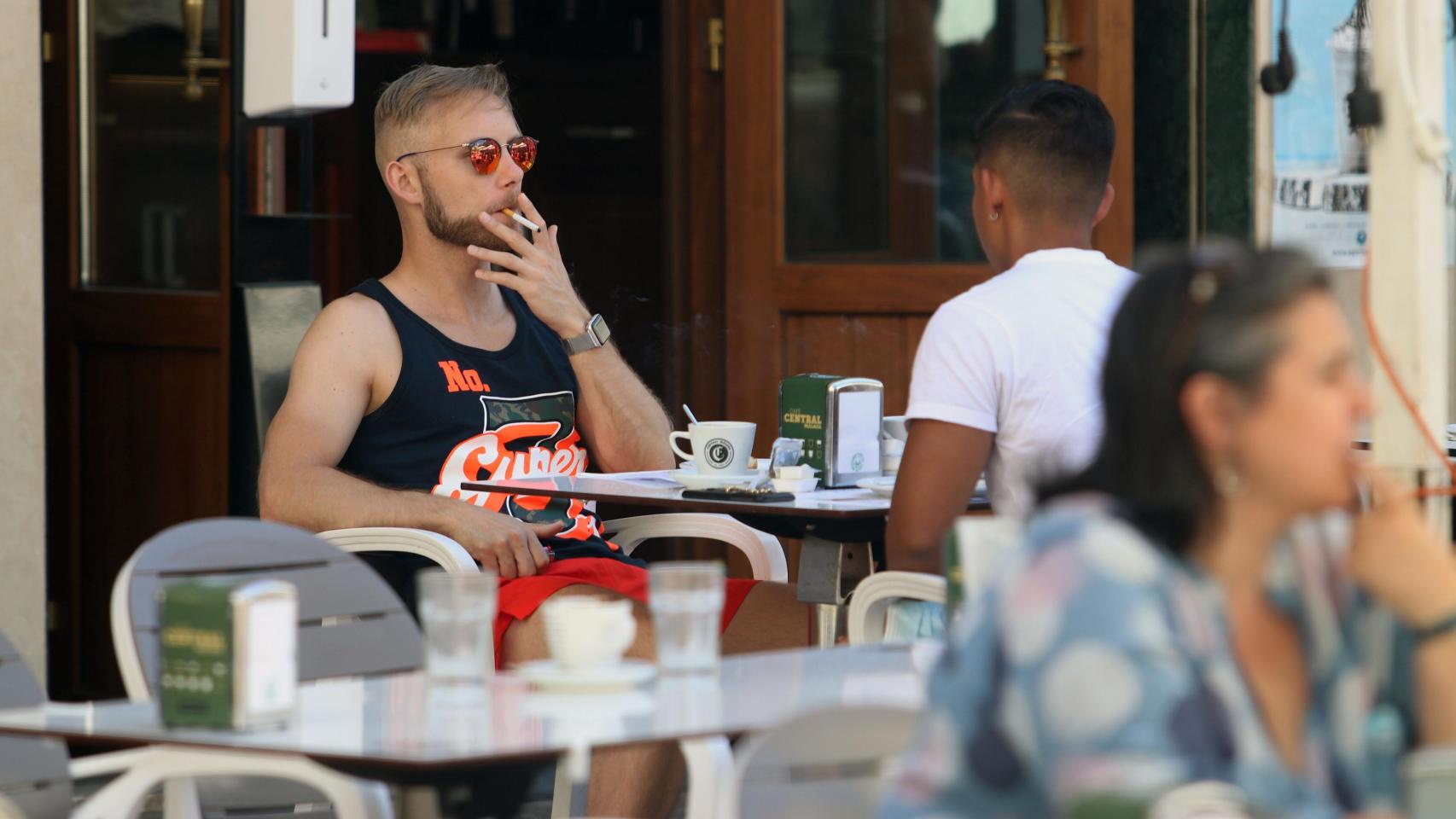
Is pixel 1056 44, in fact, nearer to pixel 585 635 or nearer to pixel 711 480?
pixel 711 480

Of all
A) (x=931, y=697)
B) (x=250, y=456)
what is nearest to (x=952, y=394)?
(x=931, y=697)

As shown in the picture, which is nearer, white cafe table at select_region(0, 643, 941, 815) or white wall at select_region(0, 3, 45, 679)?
white cafe table at select_region(0, 643, 941, 815)

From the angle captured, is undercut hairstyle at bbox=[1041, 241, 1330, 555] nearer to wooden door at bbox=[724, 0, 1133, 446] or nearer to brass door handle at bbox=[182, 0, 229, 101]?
wooden door at bbox=[724, 0, 1133, 446]

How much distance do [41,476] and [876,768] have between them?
9.77ft

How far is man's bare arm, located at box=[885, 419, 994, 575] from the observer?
3039 millimetres

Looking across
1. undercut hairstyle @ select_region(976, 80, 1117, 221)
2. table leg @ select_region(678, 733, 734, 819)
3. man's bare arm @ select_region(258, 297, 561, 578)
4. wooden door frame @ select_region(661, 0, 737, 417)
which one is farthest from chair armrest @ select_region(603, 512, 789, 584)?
table leg @ select_region(678, 733, 734, 819)

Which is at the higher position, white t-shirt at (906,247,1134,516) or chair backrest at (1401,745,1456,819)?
white t-shirt at (906,247,1134,516)

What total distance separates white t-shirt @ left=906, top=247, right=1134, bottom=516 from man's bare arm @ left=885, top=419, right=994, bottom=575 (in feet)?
0.10

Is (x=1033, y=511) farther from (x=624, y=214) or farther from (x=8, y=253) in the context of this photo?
(x=624, y=214)

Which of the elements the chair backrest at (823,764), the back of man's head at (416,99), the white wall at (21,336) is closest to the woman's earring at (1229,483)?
the chair backrest at (823,764)

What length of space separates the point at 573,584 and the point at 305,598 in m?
0.88

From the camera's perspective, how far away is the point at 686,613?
2160 millimetres

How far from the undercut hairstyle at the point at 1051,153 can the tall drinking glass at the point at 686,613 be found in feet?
4.48

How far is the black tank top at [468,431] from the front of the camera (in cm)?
380
